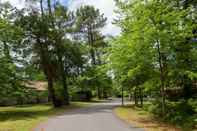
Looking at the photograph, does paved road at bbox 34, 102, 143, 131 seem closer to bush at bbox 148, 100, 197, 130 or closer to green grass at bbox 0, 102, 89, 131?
green grass at bbox 0, 102, 89, 131

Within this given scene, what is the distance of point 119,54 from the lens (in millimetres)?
Result: 18891

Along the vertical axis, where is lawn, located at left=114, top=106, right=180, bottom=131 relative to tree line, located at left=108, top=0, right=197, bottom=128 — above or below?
below

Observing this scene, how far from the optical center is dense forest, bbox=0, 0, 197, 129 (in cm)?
1734

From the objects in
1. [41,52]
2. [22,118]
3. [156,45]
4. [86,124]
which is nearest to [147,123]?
[86,124]

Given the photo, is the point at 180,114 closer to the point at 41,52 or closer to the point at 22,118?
the point at 22,118

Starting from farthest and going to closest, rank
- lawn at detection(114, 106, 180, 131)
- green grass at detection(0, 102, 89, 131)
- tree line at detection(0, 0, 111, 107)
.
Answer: tree line at detection(0, 0, 111, 107), green grass at detection(0, 102, 89, 131), lawn at detection(114, 106, 180, 131)

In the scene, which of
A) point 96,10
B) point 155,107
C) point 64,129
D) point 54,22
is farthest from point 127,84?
point 96,10

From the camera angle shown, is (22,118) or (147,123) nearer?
(147,123)

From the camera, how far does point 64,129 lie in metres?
15.6

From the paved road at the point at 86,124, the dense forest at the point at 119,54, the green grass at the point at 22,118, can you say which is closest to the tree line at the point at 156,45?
the dense forest at the point at 119,54

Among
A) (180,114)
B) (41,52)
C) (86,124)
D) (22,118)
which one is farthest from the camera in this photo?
(41,52)

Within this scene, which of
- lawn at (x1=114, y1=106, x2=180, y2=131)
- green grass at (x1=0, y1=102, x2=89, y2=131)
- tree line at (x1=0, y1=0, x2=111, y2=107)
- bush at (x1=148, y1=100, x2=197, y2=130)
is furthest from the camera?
tree line at (x1=0, y1=0, x2=111, y2=107)

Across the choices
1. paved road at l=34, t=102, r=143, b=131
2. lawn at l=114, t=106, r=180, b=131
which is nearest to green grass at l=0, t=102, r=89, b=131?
paved road at l=34, t=102, r=143, b=131

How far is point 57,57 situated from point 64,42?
2062 mm
